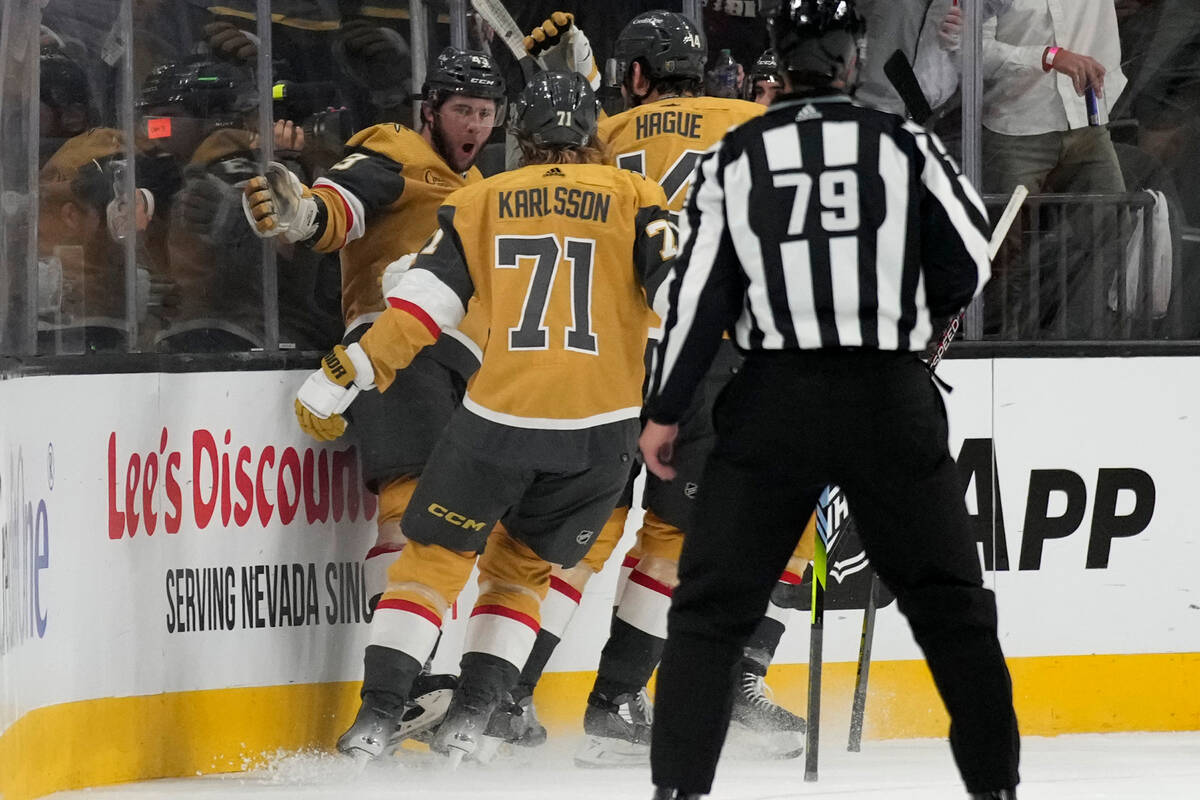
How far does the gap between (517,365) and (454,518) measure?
1.16 feet

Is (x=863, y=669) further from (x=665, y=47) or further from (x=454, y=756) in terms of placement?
(x=665, y=47)

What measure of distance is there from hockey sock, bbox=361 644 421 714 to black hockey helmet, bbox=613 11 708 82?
160 centimetres

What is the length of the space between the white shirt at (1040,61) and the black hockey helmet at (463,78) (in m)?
1.44

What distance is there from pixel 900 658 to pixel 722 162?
7.29 ft

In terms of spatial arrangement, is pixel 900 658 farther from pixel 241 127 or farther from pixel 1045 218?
pixel 241 127

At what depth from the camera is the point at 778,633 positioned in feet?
14.1

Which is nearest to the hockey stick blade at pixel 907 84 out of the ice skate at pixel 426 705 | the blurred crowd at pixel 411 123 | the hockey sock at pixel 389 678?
the blurred crowd at pixel 411 123

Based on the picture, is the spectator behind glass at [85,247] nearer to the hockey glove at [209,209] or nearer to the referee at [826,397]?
the hockey glove at [209,209]

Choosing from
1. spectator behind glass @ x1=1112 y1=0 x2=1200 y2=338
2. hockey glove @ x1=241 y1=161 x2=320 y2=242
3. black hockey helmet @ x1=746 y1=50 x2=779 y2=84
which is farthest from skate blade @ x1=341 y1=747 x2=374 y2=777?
spectator behind glass @ x1=1112 y1=0 x2=1200 y2=338

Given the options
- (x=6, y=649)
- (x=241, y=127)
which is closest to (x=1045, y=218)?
(x=241, y=127)

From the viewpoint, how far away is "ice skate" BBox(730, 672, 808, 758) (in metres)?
4.16

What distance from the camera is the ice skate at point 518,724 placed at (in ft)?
12.9

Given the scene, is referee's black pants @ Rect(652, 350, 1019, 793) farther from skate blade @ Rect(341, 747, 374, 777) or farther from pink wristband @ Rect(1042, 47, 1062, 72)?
pink wristband @ Rect(1042, 47, 1062, 72)

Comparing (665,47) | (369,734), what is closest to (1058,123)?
(665,47)
